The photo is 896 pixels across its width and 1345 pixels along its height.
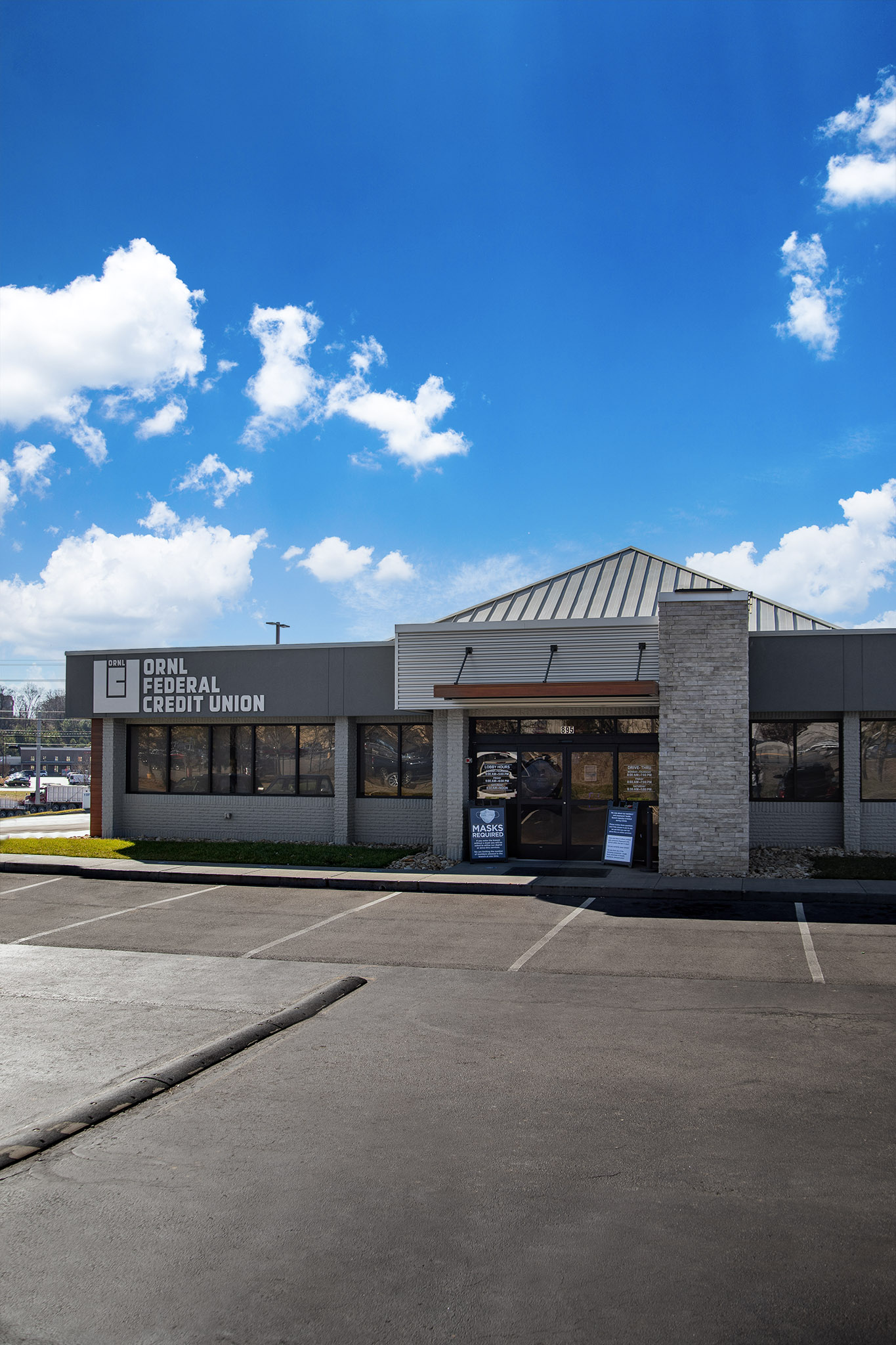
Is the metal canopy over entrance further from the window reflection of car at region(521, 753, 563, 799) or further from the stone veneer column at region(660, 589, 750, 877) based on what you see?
the stone veneer column at region(660, 589, 750, 877)

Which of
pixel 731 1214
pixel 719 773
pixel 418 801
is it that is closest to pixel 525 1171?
pixel 731 1214

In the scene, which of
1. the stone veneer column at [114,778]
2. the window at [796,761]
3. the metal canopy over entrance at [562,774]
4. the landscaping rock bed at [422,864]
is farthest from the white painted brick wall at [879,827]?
the stone veneer column at [114,778]

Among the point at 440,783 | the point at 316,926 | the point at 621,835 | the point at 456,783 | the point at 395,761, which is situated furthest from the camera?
the point at 395,761

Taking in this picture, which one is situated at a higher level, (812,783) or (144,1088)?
(812,783)

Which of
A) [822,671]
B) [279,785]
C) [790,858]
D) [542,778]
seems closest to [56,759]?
[279,785]

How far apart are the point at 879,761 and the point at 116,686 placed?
17223 mm

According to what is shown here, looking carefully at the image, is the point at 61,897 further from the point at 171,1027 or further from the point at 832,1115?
the point at 832,1115

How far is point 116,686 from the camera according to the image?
23.4 meters

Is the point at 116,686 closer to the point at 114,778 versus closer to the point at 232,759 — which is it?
the point at 114,778

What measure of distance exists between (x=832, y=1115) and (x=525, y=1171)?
2.18m

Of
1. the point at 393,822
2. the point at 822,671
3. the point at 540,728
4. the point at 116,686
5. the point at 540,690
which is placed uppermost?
the point at 822,671

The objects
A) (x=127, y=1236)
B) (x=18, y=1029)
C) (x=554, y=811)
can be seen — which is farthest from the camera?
(x=554, y=811)

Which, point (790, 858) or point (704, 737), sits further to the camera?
point (790, 858)

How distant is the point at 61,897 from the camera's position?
625 inches
